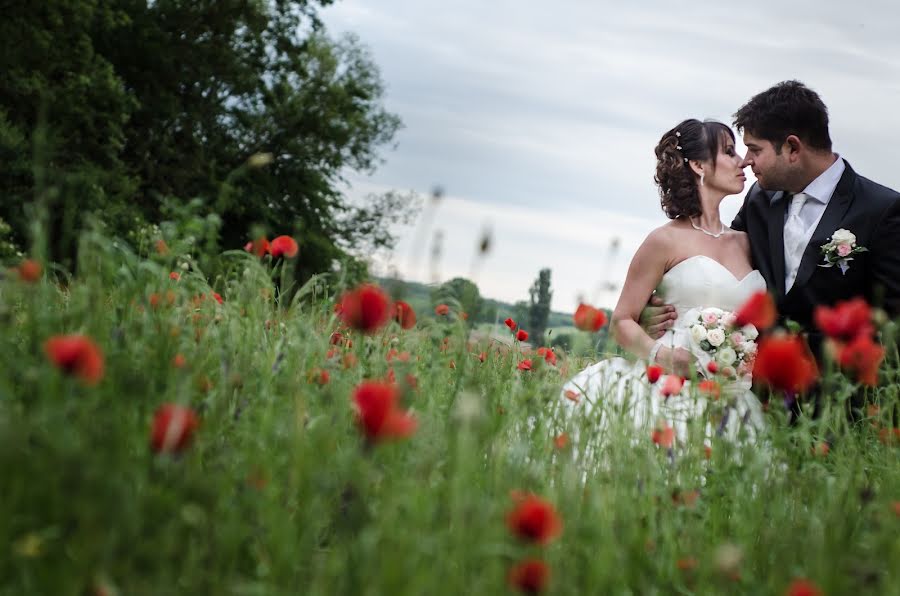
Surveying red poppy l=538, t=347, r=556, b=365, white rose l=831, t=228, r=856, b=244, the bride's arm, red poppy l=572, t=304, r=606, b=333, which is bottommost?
red poppy l=538, t=347, r=556, b=365

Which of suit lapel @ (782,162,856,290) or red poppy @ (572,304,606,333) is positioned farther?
suit lapel @ (782,162,856,290)

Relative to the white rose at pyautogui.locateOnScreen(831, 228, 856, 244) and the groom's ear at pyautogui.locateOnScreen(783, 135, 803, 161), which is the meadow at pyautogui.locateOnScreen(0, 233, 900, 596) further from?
the groom's ear at pyautogui.locateOnScreen(783, 135, 803, 161)

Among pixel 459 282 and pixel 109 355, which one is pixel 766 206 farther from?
pixel 109 355

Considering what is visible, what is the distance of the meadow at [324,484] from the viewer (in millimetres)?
1896

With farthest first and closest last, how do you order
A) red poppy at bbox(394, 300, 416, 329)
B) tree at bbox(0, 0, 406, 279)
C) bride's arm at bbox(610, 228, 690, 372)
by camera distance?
tree at bbox(0, 0, 406, 279) < bride's arm at bbox(610, 228, 690, 372) < red poppy at bbox(394, 300, 416, 329)

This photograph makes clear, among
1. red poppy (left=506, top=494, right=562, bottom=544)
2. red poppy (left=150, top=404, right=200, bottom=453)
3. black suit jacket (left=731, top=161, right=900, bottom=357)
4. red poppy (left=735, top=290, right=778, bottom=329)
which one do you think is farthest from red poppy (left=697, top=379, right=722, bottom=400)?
black suit jacket (left=731, top=161, right=900, bottom=357)

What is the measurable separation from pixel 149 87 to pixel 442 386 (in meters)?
20.8

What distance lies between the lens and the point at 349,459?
232cm

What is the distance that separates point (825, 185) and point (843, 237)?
60 cm

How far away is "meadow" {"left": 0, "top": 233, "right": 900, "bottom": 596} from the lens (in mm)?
1896

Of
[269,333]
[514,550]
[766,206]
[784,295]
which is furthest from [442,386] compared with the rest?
[766,206]

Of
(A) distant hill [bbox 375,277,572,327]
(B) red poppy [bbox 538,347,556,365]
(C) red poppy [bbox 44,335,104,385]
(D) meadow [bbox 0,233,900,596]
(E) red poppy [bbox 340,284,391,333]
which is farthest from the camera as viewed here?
(B) red poppy [bbox 538,347,556,365]

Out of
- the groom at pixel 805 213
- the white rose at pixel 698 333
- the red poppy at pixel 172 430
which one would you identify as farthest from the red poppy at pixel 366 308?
the groom at pixel 805 213

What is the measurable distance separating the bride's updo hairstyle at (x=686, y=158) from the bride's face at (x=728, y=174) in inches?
1.8
